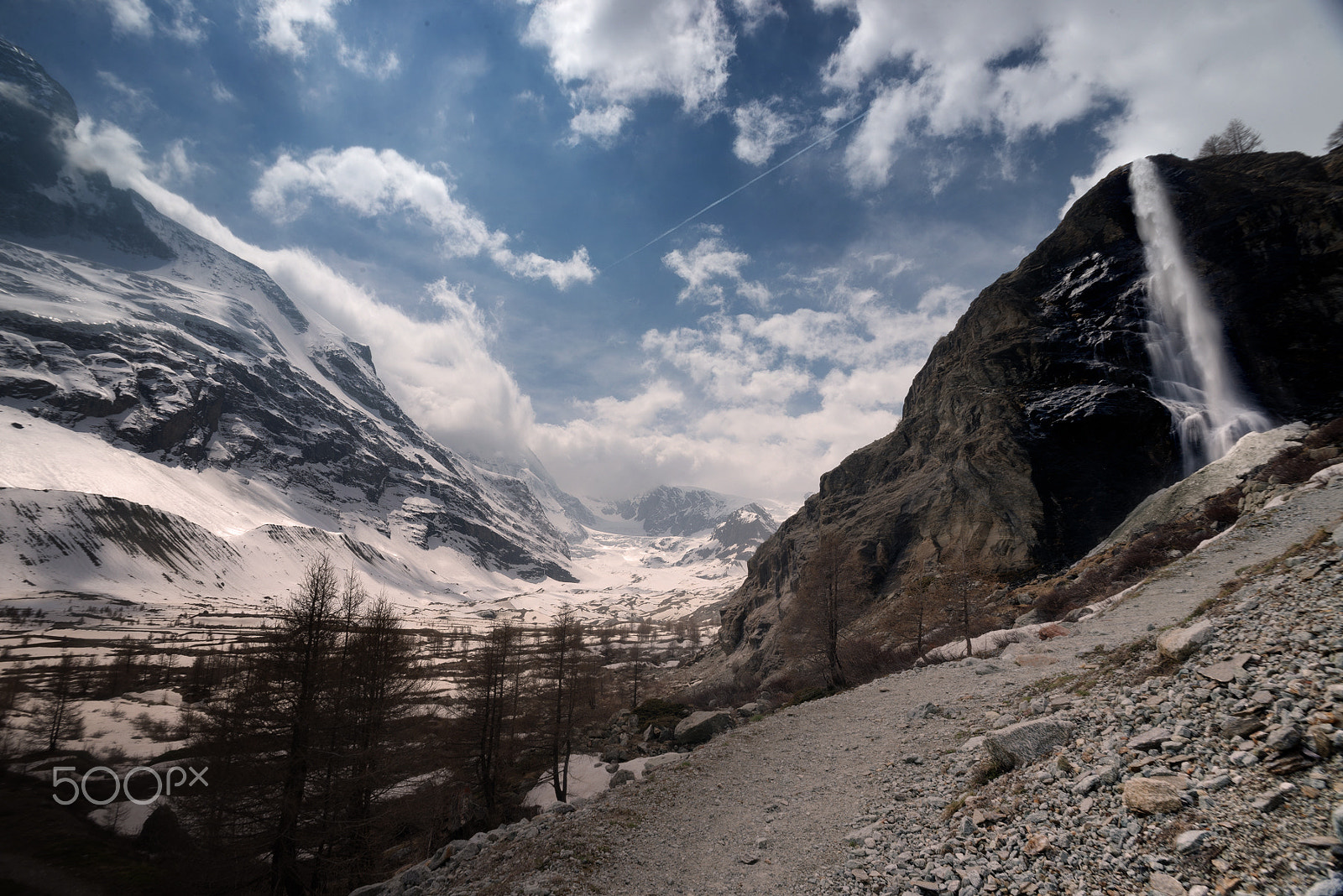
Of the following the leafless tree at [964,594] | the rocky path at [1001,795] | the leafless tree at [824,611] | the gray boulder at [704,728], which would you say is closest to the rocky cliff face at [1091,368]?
the leafless tree at [964,594]

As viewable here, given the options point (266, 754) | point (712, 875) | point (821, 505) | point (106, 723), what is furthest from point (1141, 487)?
point (106, 723)

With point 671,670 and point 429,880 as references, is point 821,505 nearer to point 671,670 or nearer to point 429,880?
point 671,670

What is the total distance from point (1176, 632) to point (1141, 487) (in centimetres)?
4458

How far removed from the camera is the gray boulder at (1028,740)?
25.0 feet

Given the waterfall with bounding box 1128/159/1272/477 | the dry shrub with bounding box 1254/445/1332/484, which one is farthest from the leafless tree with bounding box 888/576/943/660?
the waterfall with bounding box 1128/159/1272/477

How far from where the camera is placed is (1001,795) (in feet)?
23.6

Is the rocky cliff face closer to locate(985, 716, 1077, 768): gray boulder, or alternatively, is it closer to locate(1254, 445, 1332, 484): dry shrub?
locate(1254, 445, 1332, 484): dry shrub

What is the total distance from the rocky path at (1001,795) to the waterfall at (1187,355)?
28756 mm

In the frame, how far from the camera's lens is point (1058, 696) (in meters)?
9.84

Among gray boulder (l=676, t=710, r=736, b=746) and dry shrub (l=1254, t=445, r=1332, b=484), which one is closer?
dry shrub (l=1254, t=445, r=1332, b=484)

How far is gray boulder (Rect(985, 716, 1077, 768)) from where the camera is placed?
7.61m

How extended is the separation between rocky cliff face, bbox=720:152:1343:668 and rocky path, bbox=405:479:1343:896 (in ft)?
78.8

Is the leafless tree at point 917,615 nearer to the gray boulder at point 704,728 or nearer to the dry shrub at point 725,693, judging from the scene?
the dry shrub at point 725,693

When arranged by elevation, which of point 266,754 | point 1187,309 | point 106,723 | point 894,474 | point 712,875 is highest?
point 1187,309
